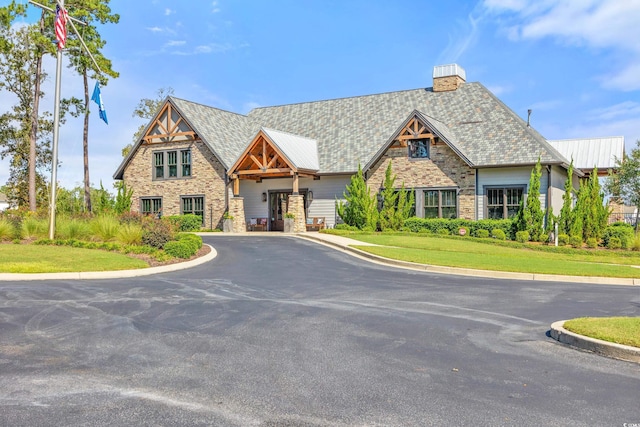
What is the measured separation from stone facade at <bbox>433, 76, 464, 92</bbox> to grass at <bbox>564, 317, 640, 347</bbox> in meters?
28.0

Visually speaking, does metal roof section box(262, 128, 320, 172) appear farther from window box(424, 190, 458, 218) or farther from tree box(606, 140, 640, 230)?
tree box(606, 140, 640, 230)

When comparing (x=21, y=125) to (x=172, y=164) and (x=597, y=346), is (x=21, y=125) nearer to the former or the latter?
(x=172, y=164)

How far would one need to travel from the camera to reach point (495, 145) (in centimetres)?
2923

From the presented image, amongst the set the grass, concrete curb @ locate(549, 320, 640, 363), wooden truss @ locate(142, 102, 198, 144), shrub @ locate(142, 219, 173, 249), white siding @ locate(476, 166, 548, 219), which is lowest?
concrete curb @ locate(549, 320, 640, 363)

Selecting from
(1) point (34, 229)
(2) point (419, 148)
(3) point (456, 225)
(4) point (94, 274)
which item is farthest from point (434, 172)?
(4) point (94, 274)

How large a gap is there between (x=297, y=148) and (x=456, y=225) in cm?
1037

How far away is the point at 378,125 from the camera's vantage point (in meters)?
35.0

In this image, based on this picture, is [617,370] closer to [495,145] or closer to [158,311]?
[158,311]

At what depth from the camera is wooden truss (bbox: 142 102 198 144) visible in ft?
117

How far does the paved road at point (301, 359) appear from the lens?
527 cm

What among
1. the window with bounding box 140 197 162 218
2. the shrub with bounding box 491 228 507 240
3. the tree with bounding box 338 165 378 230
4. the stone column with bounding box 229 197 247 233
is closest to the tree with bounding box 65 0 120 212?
the window with bounding box 140 197 162 218

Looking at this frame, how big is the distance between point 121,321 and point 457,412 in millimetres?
5938

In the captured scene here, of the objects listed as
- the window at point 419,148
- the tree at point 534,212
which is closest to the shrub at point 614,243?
the tree at point 534,212

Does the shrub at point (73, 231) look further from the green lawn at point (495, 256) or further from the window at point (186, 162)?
the window at point (186, 162)
